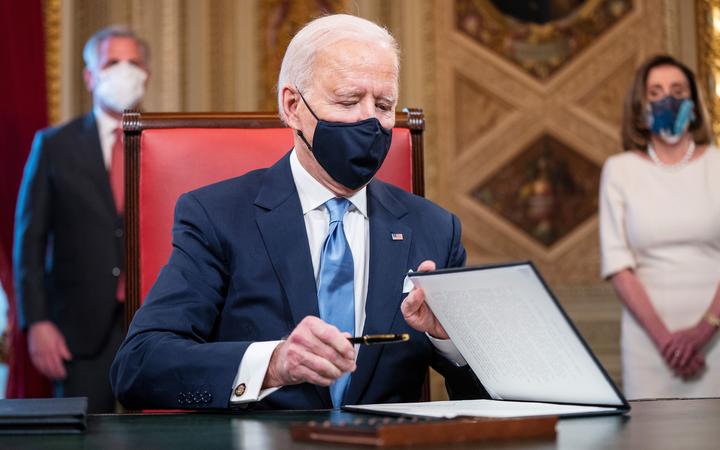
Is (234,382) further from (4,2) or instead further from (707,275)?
(4,2)

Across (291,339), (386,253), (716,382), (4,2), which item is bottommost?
(716,382)

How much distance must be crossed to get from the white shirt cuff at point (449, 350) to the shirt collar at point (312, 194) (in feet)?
1.19

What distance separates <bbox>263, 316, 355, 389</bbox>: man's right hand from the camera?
1611mm

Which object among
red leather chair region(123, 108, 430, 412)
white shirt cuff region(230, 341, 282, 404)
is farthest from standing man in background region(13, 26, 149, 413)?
white shirt cuff region(230, 341, 282, 404)

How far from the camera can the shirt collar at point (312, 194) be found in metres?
2.23

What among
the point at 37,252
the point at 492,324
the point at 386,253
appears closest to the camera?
the point at 492,324

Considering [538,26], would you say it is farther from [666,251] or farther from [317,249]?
[317,249]

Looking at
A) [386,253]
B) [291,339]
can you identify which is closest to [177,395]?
[291,339]

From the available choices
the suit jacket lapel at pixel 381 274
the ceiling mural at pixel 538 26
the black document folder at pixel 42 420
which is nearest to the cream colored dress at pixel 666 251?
the suit jacket lapel at pixel 381 274

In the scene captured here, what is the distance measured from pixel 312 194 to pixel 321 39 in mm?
326

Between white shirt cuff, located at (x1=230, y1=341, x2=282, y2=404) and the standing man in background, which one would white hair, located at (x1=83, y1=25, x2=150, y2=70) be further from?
white shirt cuff, located at (x1=230, y1=341, x2=282, y2=404)

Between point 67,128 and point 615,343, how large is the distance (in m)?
3.08

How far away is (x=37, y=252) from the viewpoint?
4.08 meters

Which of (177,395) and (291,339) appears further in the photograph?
(177,395)
